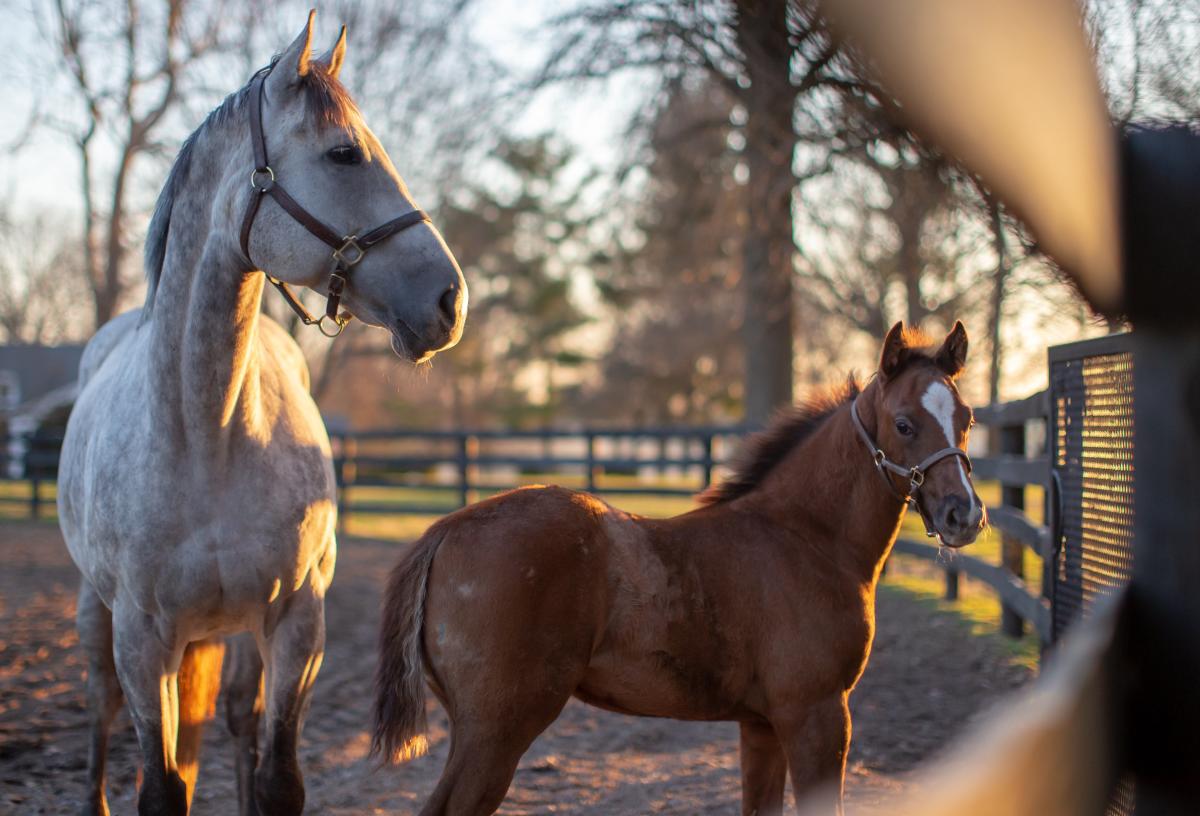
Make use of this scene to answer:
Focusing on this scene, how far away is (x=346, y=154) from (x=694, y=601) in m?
1.70

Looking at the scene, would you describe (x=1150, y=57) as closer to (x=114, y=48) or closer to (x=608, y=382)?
(x=114, y=48)

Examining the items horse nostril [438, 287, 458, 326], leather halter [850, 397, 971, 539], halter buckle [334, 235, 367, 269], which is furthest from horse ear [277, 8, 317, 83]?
leather halter [850, 397, 971, 539]

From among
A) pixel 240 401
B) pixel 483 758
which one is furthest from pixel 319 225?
pixel 483 758

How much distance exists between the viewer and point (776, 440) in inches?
146

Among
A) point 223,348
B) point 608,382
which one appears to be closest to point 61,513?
point 223,348

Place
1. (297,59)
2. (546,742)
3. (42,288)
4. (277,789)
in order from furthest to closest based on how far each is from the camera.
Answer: (42,288) < (546,742) < (277,789) < (297,59)

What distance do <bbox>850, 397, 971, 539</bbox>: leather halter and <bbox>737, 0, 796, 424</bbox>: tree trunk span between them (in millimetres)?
4058

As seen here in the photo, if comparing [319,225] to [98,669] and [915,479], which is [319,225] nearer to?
[915,479]

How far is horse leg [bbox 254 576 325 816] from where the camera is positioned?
3211 mm

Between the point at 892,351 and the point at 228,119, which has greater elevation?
the point at 228,119

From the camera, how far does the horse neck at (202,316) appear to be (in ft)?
9.98

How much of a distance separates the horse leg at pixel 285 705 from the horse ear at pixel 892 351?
6.93ft

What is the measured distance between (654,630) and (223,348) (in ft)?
5.24

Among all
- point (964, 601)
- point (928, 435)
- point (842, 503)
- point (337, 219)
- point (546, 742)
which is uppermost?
point (337, 219)
